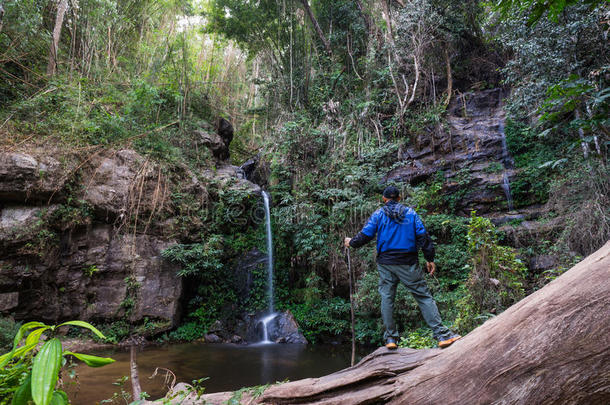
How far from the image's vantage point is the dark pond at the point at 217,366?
14.8ft

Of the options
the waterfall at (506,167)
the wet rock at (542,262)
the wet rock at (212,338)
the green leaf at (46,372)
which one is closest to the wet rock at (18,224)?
the wet rock at (212,338)

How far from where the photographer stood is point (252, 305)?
888 cm

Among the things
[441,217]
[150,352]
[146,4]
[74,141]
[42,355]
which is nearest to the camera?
[42,355]

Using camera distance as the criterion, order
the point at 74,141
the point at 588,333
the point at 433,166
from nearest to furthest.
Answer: the point at 588,333
the point at 74,141
the point at 433,166

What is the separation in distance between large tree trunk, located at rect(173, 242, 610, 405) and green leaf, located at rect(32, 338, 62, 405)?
5.63 ft

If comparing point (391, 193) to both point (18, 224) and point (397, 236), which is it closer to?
point (397, 236)

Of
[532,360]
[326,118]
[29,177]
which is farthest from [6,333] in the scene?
[326,118]

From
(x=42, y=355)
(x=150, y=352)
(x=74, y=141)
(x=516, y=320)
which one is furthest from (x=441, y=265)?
(x=74, y=141)

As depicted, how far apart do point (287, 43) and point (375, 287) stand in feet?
31.0

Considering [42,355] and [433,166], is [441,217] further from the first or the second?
[42,355]

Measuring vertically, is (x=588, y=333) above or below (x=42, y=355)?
below

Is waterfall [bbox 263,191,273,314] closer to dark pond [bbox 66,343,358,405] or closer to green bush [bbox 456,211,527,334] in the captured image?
dark pond [bbox 66,343,358,405]

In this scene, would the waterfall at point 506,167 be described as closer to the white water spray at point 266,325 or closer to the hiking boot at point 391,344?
the white water spray at point 266,325

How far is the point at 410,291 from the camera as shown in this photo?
315 centimetres
